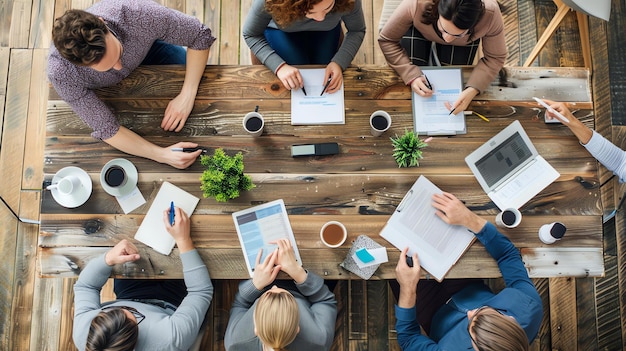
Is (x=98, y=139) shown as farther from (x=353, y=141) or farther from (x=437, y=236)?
(x=437, y=236)

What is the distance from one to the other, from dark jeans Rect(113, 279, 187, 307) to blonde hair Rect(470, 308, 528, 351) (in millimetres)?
1282

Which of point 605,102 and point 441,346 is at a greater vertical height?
point 605,102

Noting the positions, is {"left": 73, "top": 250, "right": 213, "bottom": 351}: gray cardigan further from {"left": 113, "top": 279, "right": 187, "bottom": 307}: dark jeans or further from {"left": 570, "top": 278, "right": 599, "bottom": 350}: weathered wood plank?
{"left": 570, "top": 278, "right": 599, "bottom": 350}: weathered wood plank

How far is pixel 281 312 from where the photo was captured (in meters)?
1.47

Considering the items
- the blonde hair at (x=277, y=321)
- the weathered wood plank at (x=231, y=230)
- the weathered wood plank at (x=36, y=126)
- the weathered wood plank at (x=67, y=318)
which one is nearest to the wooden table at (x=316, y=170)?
the weathered wood plank at (x=231, y=230)

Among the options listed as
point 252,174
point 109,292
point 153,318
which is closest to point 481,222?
point 252,174

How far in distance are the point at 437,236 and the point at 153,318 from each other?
116 cm

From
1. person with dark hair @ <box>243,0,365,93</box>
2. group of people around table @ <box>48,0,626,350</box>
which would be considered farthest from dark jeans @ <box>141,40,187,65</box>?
person with dark hair @ <box>243,0,365,93</box>

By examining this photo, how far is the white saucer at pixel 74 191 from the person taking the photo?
1.69 m

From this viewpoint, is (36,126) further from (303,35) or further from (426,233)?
(426,233)

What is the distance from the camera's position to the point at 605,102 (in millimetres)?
2666

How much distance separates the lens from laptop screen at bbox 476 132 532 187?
1754mm

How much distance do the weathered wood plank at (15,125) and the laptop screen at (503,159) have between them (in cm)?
256

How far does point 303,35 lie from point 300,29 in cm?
10
